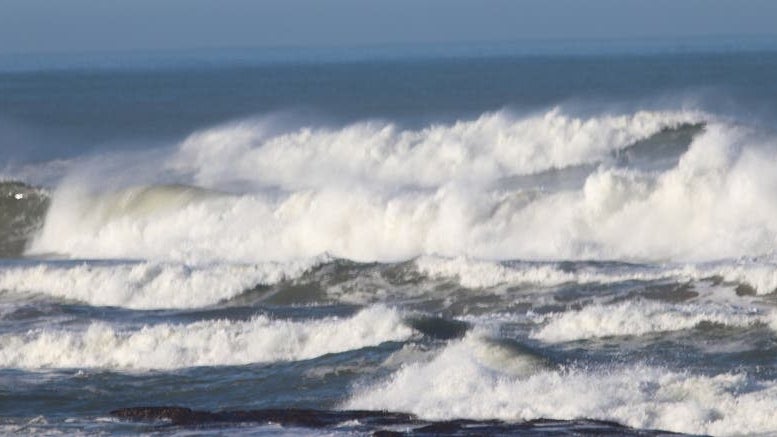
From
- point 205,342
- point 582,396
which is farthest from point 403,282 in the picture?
point 582,396

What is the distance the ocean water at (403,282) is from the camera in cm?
2069

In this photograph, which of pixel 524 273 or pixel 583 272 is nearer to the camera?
pixel 583 272

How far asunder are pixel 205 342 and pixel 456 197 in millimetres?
12693

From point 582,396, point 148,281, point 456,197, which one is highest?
point 456,197

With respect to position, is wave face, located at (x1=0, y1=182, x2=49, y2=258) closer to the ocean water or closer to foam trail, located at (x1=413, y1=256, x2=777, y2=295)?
the ocean water

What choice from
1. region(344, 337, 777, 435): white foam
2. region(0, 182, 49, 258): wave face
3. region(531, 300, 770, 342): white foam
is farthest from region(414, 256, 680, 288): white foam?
region(0, 182, 49, 258): wave face

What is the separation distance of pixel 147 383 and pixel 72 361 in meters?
2.54

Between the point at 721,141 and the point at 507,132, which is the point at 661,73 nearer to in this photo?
the point at 507,132

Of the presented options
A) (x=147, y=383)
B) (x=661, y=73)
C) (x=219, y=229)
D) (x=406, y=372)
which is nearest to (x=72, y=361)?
(x=147, y=383)

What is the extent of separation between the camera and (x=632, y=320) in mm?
24703

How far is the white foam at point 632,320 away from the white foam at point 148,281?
8.16 metres

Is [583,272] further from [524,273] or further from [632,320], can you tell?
[632,320]

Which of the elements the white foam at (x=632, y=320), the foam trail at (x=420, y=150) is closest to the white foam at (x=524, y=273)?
the white foam at (x=632, y=320)

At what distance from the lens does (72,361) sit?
85.6 ft
